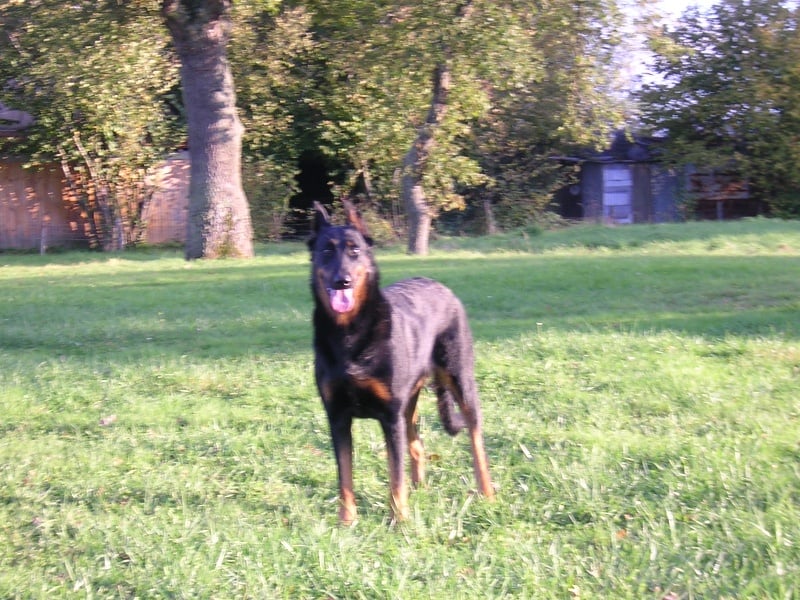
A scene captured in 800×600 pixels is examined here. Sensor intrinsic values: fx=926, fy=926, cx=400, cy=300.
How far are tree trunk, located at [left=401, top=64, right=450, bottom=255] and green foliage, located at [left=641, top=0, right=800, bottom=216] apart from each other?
41.4ft

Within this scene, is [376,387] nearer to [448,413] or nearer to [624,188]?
[448,413]

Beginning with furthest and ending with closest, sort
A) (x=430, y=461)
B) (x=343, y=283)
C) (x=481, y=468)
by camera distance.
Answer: (x=430, y=461), (x=481, y=468), (x=343, y=283)

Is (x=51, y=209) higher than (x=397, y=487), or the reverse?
(x=51, y=209)

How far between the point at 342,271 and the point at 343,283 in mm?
61

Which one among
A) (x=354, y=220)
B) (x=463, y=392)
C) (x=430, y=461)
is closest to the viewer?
(x=354, y=220)

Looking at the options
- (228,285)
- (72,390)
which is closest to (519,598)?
(72,390)

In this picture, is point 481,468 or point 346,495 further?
point 481,468

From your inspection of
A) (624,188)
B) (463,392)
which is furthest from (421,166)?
(624,188)

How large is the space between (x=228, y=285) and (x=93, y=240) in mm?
13857

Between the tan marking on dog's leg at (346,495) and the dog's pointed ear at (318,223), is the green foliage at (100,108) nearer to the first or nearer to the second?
the dog's pointed ear at (318,223)

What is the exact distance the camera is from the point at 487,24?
1716 cm

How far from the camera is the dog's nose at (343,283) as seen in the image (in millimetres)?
4656

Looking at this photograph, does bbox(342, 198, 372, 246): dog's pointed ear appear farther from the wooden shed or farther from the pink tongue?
the wooden shed

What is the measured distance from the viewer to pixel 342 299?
471 cm
